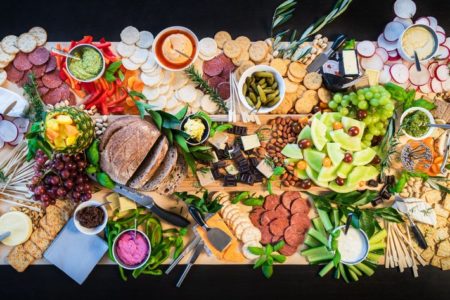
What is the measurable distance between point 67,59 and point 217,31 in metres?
0.90

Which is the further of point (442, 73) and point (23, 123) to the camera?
point (442, 73)

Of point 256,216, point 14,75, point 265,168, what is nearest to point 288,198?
point 256,216

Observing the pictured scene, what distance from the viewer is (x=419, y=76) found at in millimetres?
2455

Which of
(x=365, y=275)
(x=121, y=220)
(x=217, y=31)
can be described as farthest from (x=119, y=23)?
(x=365, y=275)

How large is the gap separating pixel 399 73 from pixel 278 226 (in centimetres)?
117

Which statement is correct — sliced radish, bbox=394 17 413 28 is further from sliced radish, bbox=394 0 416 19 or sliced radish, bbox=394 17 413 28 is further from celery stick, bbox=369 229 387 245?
celery stick, bbox=369 229 387 245

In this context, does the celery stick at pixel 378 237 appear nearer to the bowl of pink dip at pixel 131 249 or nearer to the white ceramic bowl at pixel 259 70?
the white ceramic bowl at pixel 259 70

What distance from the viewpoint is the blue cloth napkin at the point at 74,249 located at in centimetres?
230

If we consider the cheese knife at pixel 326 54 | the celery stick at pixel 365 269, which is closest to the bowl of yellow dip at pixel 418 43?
the cheese knife at pixel 326 54

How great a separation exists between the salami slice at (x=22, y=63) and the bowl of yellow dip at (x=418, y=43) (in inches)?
86.6

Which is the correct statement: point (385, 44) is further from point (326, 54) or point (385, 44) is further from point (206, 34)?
point (206, 34)

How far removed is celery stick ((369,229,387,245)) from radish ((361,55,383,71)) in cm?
97

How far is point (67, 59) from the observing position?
2.32 meters

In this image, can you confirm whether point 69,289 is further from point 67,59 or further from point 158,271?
point 67,59
